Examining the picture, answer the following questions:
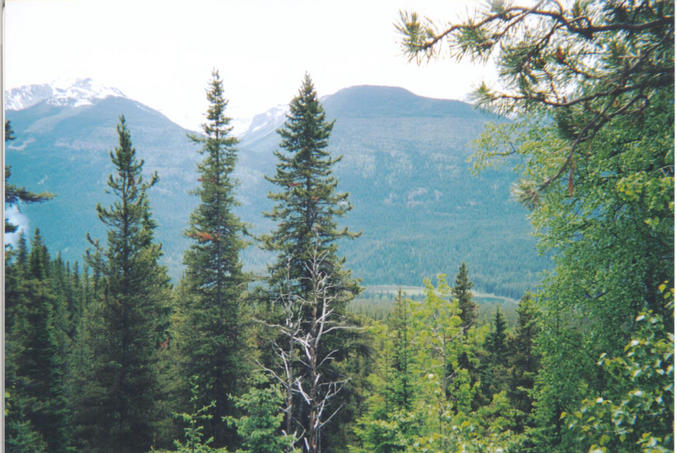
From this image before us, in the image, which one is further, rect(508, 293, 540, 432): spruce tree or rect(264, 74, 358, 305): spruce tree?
rect(508, 293, 540, 432): spruce tree

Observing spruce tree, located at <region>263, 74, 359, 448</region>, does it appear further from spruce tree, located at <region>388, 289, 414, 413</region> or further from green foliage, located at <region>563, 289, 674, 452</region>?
green foliage, located at <region>563, 289, 674, 452</region>

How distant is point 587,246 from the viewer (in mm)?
4887

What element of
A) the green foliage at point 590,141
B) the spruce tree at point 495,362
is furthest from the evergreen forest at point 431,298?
the spruce tree at point 495,362

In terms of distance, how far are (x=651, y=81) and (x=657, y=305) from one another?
266 cm

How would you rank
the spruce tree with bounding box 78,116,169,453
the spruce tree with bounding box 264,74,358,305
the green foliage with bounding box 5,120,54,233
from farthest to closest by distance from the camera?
the spruce tree with bounding box 264,74,358,305
the spruce tree with bounding box 78,116,169,453
the green foliage with bounding box 5,120,54,233

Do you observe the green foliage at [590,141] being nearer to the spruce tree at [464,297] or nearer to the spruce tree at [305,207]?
the spruce tree at [305,207]

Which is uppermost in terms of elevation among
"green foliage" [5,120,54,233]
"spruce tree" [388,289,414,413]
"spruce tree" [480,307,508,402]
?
"green foliage" [5,120,54,233]

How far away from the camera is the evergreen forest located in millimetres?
2789

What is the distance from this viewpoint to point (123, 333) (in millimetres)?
10070

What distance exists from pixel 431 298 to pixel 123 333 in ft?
27.2

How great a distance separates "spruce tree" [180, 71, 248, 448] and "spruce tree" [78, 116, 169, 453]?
1.94m

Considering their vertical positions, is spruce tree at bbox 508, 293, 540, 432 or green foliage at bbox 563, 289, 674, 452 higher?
green foliage at bbox 563, 289, 674, 452

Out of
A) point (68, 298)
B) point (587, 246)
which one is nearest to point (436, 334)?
point (587, 246)

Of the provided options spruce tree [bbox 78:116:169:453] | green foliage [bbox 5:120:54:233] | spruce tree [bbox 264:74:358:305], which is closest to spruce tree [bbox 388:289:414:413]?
spruce tree [bbox 264:74:358:305]
